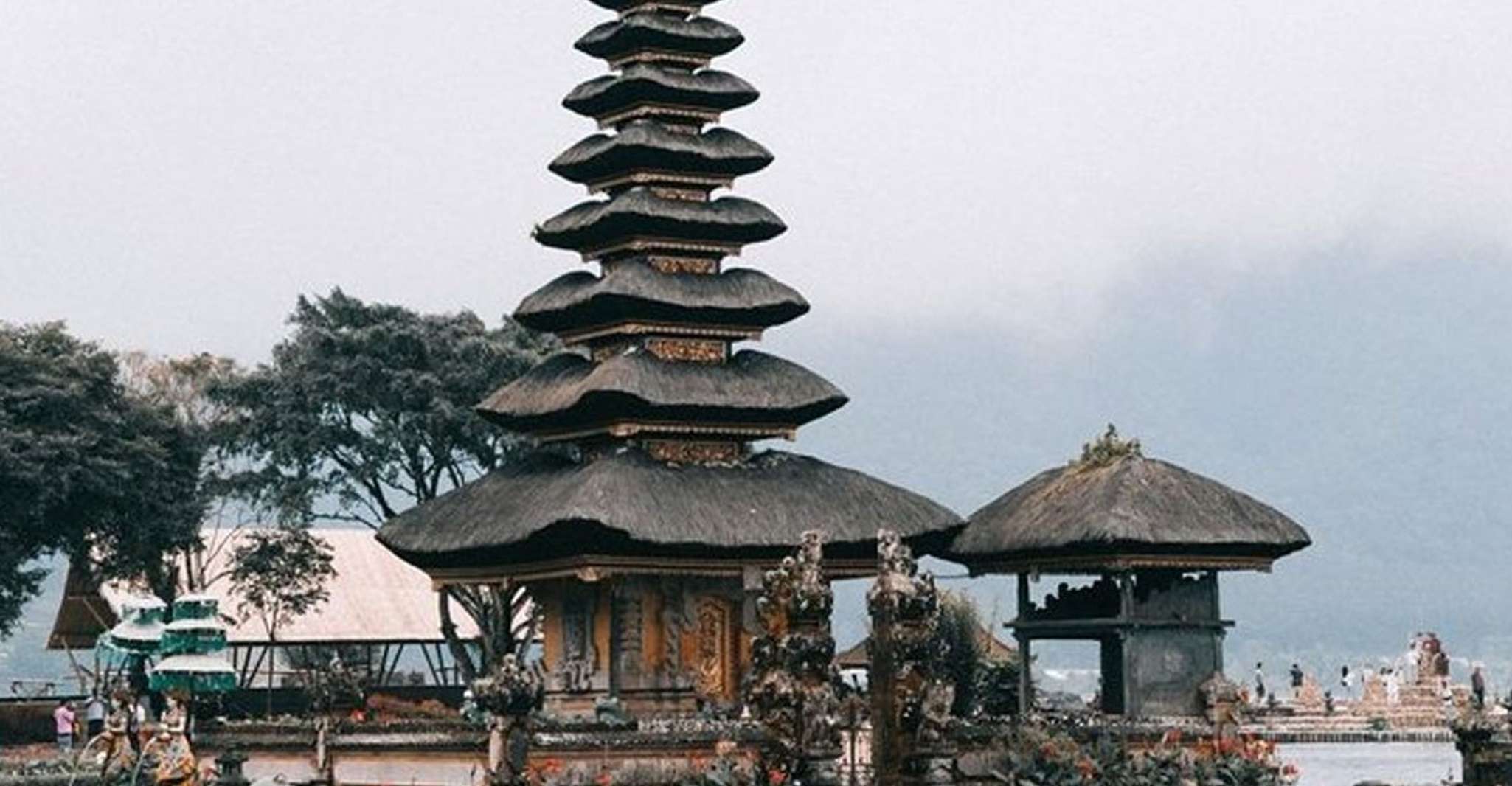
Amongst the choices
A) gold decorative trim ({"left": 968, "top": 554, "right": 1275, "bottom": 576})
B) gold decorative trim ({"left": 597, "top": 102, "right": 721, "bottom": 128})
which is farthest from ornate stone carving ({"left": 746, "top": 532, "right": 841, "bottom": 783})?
gold decorative trim ({"left": 597, "top": 102, "right": 721, "bottom": 128})

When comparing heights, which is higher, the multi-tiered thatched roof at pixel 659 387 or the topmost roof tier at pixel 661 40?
the topmost roof tier at pixel 661 40

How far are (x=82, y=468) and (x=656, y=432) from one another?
16225 mm

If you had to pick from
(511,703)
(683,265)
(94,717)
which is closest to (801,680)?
(511,703)

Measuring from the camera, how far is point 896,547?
30438mm

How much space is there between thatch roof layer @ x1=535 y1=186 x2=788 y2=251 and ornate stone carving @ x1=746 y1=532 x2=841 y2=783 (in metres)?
14.3

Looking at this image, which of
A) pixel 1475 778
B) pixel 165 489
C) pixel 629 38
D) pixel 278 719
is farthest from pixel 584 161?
pixel 1475 778

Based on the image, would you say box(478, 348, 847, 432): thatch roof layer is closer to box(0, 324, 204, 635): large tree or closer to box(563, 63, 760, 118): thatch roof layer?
box(563, 63, 760, 118): thatch roof layer

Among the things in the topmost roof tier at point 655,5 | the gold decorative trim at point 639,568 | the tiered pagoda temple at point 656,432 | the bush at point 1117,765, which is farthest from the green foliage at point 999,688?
the topmost roof tier at point 655,5

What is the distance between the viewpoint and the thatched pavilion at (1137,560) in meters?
39.6

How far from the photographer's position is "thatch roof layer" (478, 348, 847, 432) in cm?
4188

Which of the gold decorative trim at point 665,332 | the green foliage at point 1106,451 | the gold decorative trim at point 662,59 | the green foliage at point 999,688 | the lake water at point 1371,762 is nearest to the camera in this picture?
the green foliage at point 1106,451

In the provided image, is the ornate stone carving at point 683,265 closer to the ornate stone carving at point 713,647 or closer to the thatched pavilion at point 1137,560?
the ornate stone carving at point 713,647

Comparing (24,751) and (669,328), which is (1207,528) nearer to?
(669,328)

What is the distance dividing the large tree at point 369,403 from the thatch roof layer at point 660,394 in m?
14.3
